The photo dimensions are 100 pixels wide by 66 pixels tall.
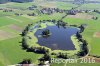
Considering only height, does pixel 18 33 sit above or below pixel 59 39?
above

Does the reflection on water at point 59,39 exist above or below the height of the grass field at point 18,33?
below

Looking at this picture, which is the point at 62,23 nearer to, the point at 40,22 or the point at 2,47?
the point at 40,22

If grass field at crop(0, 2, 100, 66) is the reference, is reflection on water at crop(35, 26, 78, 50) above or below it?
below

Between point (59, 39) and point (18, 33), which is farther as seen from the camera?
point (18, 33)

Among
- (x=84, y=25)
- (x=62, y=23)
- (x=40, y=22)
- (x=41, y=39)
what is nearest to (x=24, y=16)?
(x=40, y=22)

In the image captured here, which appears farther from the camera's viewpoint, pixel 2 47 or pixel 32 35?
pixel 32 35

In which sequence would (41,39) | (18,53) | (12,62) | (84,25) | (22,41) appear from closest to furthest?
1. (12,62)
2. (18,53)
3. (22,41)
4. (41,39)
5. (84,25)

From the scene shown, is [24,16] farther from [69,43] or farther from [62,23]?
[69,43]

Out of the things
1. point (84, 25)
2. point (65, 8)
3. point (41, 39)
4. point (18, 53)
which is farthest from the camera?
point (65, 8)

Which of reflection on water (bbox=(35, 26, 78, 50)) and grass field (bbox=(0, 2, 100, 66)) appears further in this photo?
reflection on water (bbox=(35, 26, 78, 50))

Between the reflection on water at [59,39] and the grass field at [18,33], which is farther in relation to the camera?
the reflection on water at [59,39]
